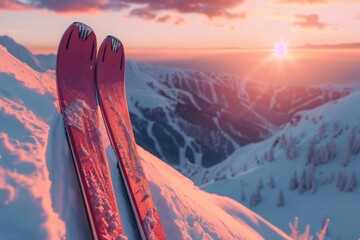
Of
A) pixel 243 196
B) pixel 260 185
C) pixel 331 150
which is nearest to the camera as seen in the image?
pixel 243 196

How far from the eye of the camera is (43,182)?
5238 millimetres

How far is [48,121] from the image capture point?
6.96 m

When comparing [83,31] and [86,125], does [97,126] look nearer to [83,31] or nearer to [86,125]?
[86,125]

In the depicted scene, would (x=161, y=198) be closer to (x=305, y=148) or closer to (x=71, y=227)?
(x=71, y=227)

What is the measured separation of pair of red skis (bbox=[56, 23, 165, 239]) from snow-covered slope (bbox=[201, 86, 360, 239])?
3310 cm

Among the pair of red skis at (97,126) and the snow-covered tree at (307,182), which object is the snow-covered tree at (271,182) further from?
the pair of red skis at (97,126)

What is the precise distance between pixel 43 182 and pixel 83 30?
209 inches

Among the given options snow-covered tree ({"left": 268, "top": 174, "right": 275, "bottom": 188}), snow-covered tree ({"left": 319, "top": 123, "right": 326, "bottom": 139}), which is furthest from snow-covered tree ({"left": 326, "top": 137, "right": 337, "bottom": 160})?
snow-covered tree ({"left": 268, "top": 174, "right": 275, "bottom": 188})

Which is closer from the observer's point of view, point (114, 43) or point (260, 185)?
point (114, 43)

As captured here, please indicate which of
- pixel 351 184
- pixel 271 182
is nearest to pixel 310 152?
pixel 271 182

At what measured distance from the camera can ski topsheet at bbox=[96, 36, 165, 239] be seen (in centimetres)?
690

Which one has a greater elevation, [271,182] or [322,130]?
[322,130]

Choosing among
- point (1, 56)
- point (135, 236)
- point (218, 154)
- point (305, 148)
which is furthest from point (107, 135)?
point (218, 154)

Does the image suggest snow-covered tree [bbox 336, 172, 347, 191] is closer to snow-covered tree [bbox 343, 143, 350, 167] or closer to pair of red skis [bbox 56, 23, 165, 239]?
snow-covered tree [bbox 343, 143, 350, 167]
